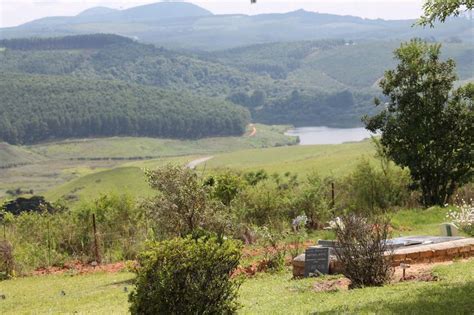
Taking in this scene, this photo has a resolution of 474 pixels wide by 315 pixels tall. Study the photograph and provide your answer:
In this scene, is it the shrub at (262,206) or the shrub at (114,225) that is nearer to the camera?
the shrub at (114,225)

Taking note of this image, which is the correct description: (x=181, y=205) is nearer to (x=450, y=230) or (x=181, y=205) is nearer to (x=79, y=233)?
(x=450, y=230)

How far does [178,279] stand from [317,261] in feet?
Answer: 17.8

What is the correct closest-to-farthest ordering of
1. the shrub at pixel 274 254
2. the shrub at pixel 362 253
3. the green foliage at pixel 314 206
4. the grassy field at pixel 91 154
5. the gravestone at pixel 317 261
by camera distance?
the shrub at pixel 362 253 → the gravestone at pixel 317 261 → the shrub at pixel 274 254 → the green foliage at pixel 314 206 → the grassy field at pixel 91 154

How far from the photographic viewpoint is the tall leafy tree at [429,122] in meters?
24.6

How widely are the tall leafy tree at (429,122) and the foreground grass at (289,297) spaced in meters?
11.3

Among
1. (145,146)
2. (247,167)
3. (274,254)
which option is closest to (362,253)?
(274,254)

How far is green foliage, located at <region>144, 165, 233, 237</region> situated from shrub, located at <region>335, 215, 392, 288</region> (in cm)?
517

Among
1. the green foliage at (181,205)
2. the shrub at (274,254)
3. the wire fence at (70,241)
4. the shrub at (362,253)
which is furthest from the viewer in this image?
the wire fence at (70,241)

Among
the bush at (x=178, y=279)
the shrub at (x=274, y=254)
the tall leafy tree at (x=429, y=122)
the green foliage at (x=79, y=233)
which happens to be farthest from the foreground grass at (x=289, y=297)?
the tall leafy tree at (x=429, y=122)

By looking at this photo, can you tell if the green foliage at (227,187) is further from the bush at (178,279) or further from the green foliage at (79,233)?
the bush at (178,279)

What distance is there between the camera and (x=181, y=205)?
1638 centimetres

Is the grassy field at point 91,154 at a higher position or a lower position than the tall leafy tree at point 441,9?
lower

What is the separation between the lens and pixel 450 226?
15859 mm

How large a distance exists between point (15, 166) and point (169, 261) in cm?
15973
